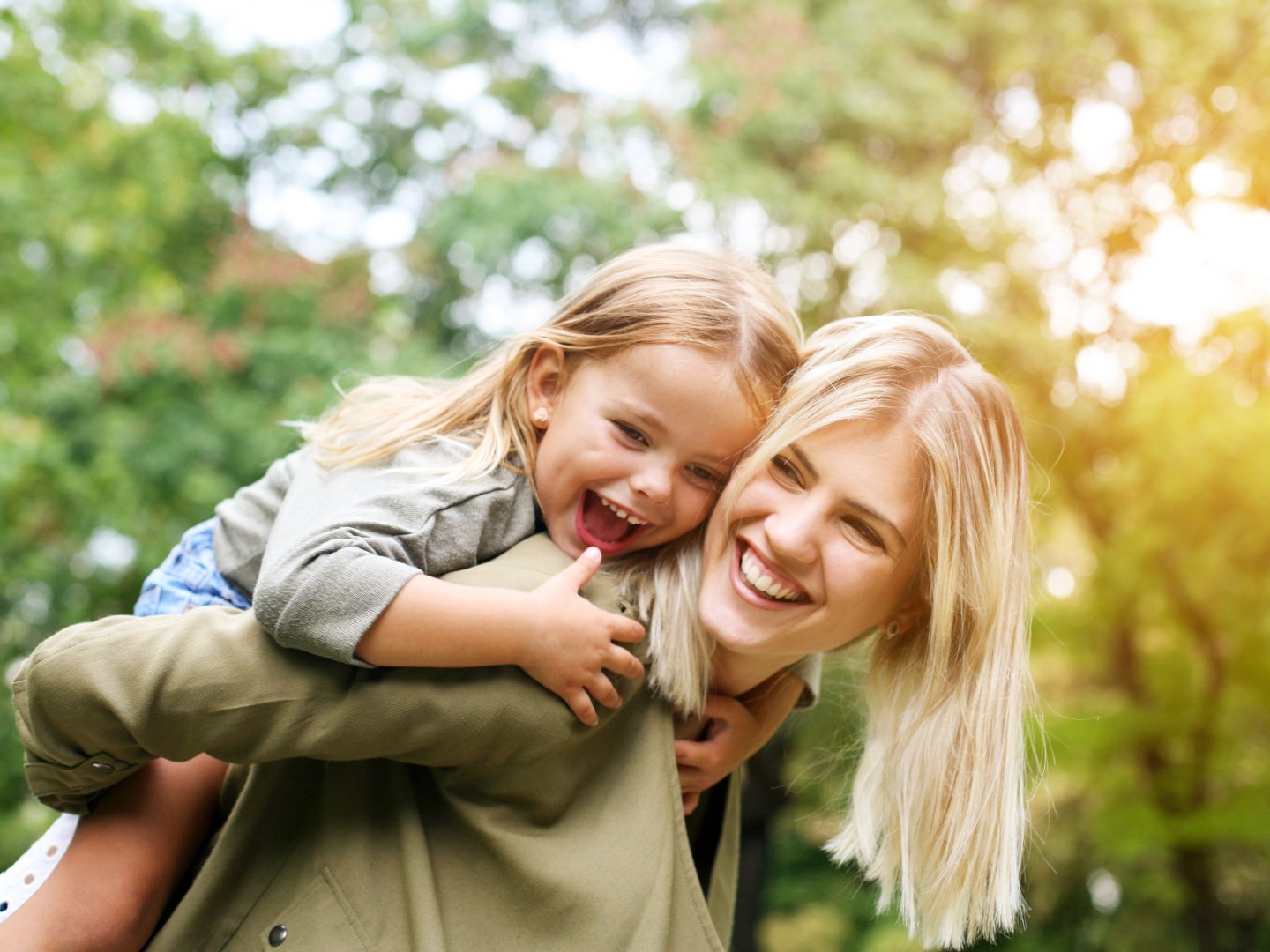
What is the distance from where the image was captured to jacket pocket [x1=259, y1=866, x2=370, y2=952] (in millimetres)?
1714

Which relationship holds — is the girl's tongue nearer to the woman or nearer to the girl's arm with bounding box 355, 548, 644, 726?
the woman

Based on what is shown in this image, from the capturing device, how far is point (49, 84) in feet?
27.0

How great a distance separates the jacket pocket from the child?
0.31m

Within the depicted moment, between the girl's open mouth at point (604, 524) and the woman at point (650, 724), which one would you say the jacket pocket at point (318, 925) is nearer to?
the woman at point (650, 724)

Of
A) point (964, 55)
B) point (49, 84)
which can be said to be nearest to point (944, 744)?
point (49, 84)

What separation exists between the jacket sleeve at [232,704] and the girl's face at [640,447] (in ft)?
1.76

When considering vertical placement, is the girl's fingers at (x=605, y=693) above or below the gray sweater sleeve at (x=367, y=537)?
below

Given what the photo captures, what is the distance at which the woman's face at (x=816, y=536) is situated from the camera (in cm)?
198

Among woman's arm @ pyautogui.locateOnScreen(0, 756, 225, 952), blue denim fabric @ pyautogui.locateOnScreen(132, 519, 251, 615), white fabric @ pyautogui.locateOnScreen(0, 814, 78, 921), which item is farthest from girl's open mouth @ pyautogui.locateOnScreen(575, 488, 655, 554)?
white fabric @ pyautogui.locateOnScreen(0, 814, 78, 921)

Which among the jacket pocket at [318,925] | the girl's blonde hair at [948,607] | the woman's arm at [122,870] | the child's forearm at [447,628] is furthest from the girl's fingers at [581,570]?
the woman's arm at [122,870]

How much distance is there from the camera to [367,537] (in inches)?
70.7

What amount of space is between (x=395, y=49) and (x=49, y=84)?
244 cm

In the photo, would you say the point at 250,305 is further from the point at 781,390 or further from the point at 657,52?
the point at 781,390

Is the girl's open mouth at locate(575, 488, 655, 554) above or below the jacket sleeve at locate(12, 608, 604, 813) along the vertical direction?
below
